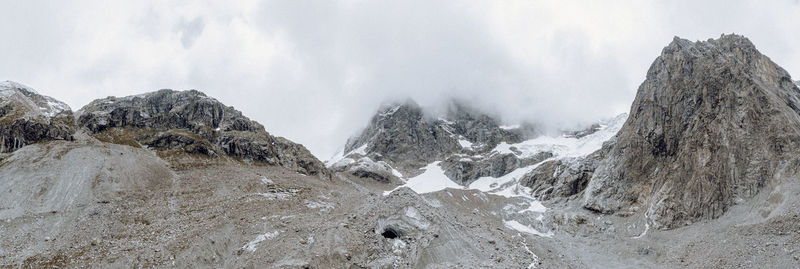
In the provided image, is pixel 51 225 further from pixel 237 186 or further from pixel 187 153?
pixel 187 153

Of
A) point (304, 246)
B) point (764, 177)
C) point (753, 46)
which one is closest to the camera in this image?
point (304, 246)

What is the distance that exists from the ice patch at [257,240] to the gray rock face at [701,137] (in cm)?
5930

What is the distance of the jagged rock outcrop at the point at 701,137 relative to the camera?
68688 millimetres

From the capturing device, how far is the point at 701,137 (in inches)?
3100

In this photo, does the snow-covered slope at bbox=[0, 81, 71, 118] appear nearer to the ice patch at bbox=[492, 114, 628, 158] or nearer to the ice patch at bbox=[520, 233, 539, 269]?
the ice patch at bbox=[520, 233, 539, 269]

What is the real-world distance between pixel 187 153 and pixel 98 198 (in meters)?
30.7

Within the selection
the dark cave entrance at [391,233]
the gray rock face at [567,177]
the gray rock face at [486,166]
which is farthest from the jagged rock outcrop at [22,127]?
the gray rock face at [486,166]

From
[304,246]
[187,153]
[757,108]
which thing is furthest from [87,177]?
[757,108]

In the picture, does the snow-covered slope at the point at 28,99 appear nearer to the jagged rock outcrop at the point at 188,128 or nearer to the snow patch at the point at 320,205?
the jagged rock outcrop at the point at 188,128

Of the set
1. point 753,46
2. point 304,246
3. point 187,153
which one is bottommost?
point 304,246

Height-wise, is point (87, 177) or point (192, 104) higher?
point (192, 104)

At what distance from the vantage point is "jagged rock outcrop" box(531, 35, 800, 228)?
68.7 metres

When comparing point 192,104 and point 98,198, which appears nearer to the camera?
point 98,198

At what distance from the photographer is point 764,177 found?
2591 inches
